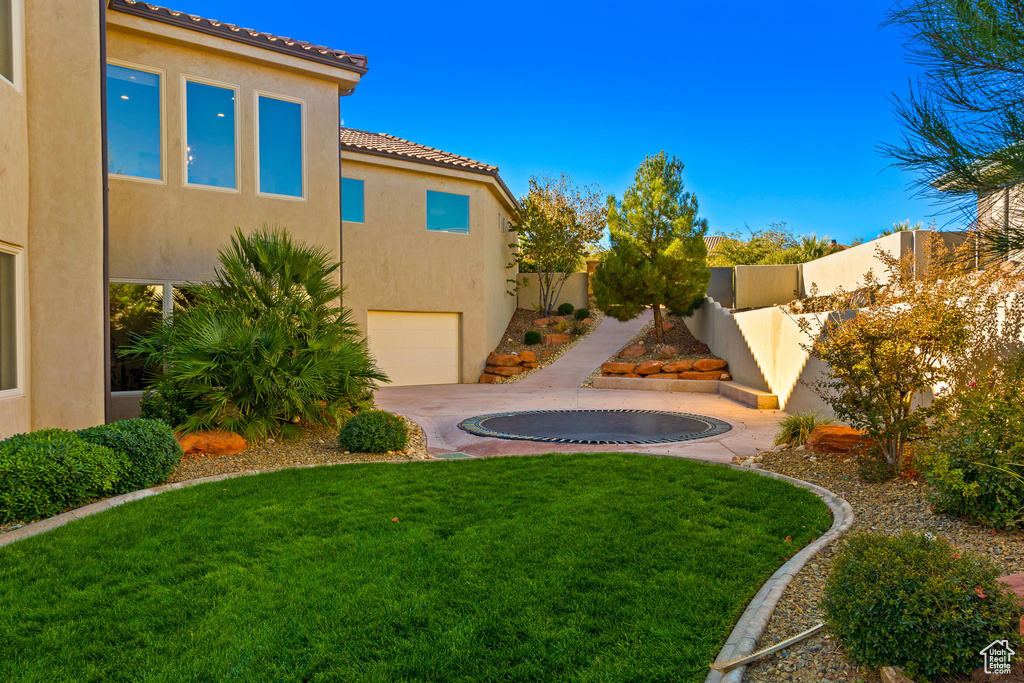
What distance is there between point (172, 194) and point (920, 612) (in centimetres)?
1055

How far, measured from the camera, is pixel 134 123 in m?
9.37

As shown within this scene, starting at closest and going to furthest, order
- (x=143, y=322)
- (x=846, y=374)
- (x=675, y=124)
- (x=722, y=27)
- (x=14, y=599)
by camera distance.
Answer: (x=14, y=599), (x=846, y=374), (x=143, y=322), (x=722, y=27), (x=675, y=124)

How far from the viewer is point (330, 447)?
7684mm

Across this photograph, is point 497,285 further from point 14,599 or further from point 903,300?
point 14,599

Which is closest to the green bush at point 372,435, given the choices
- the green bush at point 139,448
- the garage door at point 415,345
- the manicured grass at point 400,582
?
the manicured grass at point 400,582

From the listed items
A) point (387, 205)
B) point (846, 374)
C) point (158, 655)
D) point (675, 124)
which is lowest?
point (158, 655)

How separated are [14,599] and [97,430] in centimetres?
252

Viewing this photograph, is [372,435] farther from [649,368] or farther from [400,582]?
[649,368]

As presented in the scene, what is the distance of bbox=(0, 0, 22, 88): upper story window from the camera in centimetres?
Answer: 612

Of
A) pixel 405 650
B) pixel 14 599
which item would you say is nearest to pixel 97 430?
pixel 14 599

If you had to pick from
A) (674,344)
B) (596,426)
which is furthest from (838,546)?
(674,344)

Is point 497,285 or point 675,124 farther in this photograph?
point 675,124

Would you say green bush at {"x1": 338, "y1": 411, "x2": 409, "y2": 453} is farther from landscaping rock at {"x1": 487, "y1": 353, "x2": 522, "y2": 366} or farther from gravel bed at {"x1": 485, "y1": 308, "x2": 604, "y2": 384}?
landscaping rock at {"x1": 487, "y1": 353, "x2": 522, "y2": 366}

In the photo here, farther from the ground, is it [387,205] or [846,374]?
[387,205]
